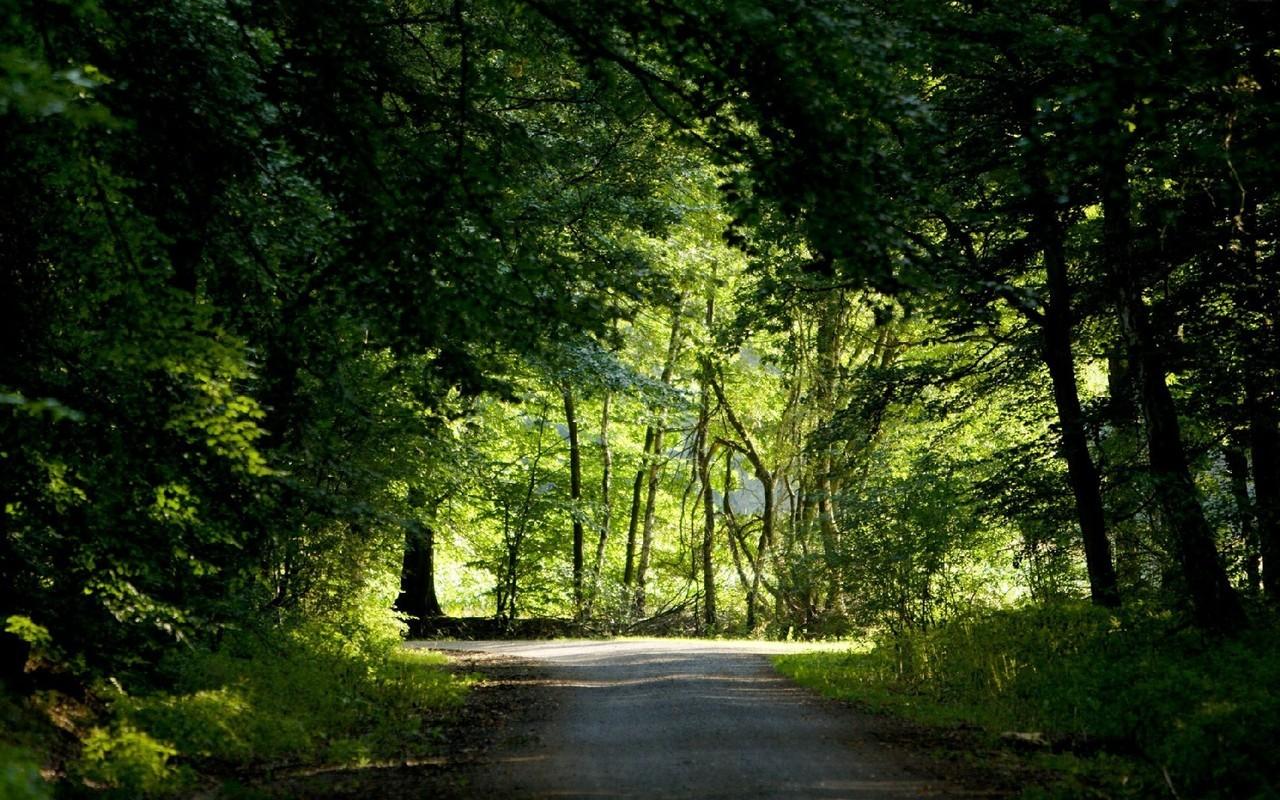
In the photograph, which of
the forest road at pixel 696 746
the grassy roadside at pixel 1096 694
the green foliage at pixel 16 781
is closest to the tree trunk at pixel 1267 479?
the grassy roadside at pixel 1096 694

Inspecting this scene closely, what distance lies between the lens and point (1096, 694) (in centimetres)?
924

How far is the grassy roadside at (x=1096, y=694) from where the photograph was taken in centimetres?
676

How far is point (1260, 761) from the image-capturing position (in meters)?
6.43

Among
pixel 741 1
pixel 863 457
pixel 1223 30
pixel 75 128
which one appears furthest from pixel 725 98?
pixel 863 457

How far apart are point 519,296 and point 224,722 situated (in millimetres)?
4615

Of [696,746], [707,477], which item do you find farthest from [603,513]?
[696,746]

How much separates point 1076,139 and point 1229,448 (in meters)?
7.07

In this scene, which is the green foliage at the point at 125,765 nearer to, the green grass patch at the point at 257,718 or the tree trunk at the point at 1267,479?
the green grass patch at the point at 257,718

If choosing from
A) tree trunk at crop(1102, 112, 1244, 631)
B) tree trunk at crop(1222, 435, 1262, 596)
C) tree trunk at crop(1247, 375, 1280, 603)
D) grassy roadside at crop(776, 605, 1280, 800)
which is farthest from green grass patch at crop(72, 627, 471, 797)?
tree trunk at crop(1247, 375, 1280, 603)

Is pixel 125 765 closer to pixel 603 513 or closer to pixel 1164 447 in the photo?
pixel 1164 447

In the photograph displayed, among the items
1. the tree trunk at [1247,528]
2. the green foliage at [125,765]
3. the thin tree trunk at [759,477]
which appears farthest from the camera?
the thin tree trunk at [759,477]

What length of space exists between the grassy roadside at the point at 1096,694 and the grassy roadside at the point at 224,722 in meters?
5.23

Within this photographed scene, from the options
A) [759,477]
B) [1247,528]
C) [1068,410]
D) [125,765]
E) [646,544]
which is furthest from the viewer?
[646,544]

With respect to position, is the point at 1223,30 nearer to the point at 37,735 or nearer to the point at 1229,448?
the point at 1229,448
